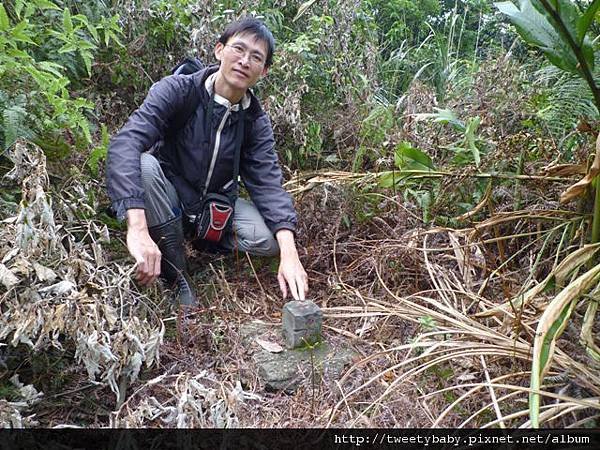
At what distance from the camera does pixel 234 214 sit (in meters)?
3.01

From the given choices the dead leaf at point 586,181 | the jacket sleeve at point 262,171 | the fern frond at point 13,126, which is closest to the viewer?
the dead leaf at point 586,181

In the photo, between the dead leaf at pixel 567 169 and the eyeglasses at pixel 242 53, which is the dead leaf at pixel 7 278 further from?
the dead leaf at pixel 567 169

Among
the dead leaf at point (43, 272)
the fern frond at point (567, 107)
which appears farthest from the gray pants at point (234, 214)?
the fern frond at point (567, 107)

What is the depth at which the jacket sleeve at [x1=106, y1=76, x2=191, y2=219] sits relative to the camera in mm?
2430

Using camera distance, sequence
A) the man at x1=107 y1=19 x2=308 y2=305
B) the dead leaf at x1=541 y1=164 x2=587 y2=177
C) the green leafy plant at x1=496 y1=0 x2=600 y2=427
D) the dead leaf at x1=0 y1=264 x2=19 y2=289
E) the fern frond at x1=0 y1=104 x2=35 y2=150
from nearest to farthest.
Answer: the green leafy plant at x1=496 y1=0 x2=600 y2=427
the dead leaf at x1=0 y1=264 x2=19 y2=289
the fern frond at x1=0 y1=104 x2=35 y2=150
the dead leaf at x1=541 y1=164 x2=587 y2=177
the man at x1=107 y1=19 x2=308 y2=305

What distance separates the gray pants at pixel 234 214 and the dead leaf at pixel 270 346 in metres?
0.67

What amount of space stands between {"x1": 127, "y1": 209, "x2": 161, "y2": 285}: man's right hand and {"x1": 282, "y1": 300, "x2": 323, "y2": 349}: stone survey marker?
1.82 feet

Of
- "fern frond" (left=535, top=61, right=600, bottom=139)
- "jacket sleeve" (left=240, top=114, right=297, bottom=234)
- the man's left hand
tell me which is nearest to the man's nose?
"jacket sleeve" (left=240, top=114, right=297, bottom=234)

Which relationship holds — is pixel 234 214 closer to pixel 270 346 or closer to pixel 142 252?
pixel 142 252

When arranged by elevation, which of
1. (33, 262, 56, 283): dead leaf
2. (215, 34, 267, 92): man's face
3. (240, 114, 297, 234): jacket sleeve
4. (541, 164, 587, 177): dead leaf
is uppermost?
(215, 34, 267, 92): man's face

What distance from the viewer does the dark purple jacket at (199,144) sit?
269cm

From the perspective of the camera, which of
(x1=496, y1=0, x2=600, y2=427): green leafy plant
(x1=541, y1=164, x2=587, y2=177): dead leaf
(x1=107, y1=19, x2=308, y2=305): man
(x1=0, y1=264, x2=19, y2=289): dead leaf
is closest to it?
(x1=496, y1=0, x2=600, y2=427): green leafy plant

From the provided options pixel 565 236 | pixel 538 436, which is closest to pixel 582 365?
pixel 538 436

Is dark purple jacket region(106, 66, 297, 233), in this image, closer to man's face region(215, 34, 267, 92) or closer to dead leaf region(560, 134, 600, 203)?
man's face region(215, 34, 267, 92)
